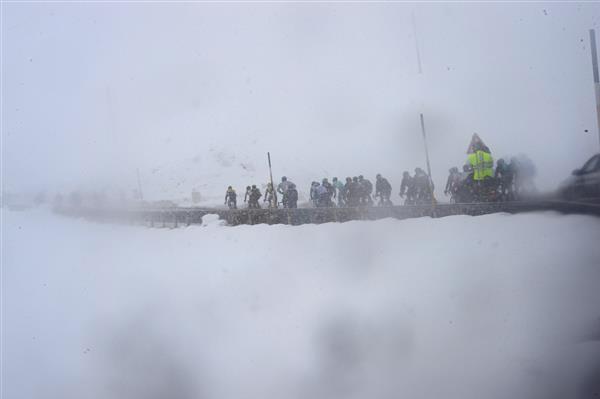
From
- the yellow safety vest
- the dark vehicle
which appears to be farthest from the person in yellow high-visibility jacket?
the dark vehicle

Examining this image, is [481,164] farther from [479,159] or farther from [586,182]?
[586,182]

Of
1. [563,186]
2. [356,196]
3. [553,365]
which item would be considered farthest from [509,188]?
[553,365]

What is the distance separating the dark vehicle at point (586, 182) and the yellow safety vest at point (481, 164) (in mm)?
1707

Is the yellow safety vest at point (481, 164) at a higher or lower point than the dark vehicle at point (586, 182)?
higher

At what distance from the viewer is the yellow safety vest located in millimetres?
11367

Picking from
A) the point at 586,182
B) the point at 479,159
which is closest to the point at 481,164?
the point at 479,159

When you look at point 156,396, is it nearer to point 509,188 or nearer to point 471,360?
point 471,360

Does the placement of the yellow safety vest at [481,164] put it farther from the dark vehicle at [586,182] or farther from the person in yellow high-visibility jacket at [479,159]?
the dark vehicle at [586,182]

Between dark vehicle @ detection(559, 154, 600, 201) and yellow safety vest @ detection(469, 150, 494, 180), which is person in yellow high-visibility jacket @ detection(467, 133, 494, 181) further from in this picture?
dark vehicle @ detection(559, 154, 600, 201)

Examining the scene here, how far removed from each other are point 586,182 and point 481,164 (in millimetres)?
2215

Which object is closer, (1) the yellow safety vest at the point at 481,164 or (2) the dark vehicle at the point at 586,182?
(2) the dark vehicle at the point at 586,182

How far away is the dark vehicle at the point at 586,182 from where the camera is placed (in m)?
9.70

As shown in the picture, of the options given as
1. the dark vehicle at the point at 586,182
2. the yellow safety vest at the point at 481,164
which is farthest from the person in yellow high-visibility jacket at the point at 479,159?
the dark vehicle at the point at 586,182

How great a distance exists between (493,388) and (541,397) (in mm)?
427
